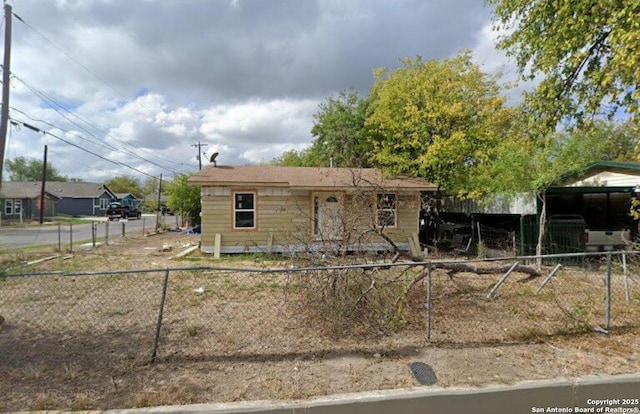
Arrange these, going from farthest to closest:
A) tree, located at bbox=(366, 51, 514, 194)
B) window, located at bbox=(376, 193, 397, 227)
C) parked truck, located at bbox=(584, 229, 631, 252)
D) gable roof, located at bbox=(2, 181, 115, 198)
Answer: gable roof, located at bbox=(2, 181, 115, 198) < tree, located at bbox=(366, 51, 514, 194) < parked truck, located at bbox=(584, 229, 631, 252) < window, located at bbox=(376, 193, 397, 227)

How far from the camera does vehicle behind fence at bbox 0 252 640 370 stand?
3893 millimetres

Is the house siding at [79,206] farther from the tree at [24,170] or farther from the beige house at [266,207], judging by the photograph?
the beige house at [266,207]

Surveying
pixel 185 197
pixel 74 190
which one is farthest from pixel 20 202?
pixel 185 197

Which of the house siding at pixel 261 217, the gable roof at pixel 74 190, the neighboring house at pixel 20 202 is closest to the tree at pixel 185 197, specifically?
the house siding at pixel 261 217

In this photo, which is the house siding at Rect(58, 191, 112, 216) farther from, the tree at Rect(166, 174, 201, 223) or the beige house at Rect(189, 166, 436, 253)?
the beige house at Rect(189, 166, 436, 253)

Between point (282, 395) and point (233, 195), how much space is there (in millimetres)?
9847

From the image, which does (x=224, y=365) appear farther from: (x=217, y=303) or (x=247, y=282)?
(x=247, y=282)

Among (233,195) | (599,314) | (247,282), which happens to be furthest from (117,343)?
(233,195)

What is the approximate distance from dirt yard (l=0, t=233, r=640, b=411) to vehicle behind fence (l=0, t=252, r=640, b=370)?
33 mm

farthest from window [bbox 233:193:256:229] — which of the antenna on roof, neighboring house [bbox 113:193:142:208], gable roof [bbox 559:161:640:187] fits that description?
neighboring house [bbox 113:193:142:208]

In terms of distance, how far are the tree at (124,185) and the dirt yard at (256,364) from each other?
86.3 meters

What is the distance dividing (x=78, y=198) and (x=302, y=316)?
197 ft

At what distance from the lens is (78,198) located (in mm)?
51812

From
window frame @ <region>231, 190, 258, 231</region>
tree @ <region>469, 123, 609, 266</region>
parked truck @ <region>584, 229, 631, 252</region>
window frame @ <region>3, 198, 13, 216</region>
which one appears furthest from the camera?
window frame @ <region>3, 198, 13, 216</region>
